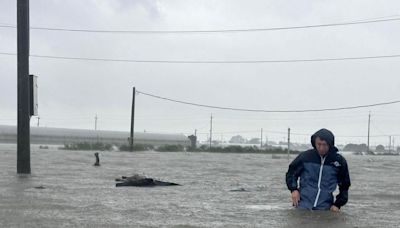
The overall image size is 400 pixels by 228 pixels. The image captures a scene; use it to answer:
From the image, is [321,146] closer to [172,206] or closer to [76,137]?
[172,206]

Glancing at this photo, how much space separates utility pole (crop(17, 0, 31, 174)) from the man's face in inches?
358

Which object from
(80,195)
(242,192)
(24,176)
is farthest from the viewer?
(24,176)

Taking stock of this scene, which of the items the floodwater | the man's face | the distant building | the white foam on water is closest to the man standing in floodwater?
the man's face

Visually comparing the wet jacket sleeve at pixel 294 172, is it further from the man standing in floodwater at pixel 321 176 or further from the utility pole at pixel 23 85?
the utility pole at pixel 23 85

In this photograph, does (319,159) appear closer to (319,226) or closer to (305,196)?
(305,196)

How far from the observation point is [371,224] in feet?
26.5

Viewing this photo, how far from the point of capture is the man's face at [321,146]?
26.5 ft

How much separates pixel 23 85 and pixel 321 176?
9197mm

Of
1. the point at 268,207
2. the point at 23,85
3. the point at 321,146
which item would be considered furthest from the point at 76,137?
the point at 321,146

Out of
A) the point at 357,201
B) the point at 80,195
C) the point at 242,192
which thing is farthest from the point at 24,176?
the point at 357,201

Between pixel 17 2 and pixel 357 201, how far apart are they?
9.59m

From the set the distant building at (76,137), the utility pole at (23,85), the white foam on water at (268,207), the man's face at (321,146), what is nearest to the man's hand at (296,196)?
the man's face at (321,146)

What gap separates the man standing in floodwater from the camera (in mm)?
8281

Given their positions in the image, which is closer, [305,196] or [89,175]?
[305,196]
